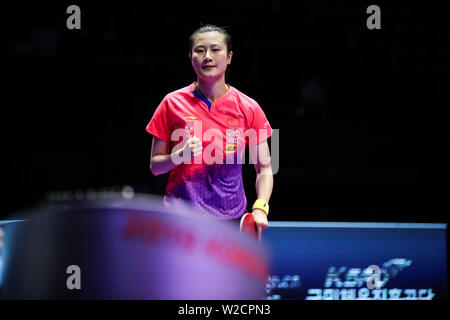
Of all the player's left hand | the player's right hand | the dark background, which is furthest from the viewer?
the dark background

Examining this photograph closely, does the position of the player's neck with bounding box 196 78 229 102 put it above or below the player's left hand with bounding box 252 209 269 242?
above

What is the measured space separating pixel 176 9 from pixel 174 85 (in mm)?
751

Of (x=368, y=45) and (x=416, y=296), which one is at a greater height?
(x=368, y=45)

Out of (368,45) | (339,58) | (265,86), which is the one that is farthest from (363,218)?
(368,45)

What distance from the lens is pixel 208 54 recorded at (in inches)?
91.1

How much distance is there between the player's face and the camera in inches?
91.4

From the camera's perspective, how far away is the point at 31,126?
4.40 metres

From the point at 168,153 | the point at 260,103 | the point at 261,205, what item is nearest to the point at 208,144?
the point at 168,153

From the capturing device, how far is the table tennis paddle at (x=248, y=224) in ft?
7.18

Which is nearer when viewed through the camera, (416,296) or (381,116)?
(416,296)

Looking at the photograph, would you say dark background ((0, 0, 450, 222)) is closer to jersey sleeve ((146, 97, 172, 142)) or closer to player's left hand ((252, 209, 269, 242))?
jersey sleeve ((146, 97, 172, 142))

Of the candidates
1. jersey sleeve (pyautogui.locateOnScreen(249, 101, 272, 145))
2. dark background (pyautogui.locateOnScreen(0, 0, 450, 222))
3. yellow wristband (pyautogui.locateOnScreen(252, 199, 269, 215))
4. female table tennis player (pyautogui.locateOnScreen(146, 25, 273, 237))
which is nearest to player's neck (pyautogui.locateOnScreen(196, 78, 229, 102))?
female table tennis player (pyautogui.locateOnScreen(146, 25, 273, 237))
